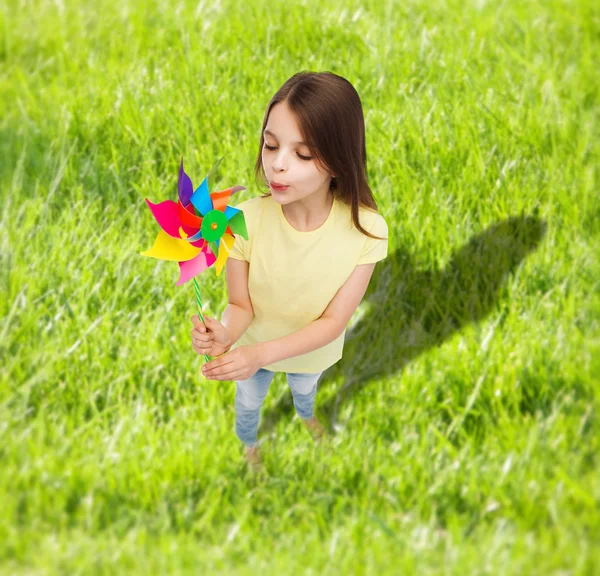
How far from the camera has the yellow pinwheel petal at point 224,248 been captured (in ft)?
6.59

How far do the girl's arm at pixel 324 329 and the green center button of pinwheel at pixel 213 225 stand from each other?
0.31 meters

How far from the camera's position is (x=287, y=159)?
6.38ft

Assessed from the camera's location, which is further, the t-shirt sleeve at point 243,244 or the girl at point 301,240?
the t-shirt sleeve at point 243,244

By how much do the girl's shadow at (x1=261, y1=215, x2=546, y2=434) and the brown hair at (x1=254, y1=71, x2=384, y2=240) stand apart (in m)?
0.86

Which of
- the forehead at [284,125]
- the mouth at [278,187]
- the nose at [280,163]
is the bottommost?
the mouth at [278,187]

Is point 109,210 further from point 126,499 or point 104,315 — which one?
point 126,499

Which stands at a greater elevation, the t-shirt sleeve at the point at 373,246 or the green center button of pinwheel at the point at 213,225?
the green center button of pinwheel at the point at 213,225

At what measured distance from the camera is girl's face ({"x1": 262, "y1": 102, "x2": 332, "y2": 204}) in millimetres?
1936

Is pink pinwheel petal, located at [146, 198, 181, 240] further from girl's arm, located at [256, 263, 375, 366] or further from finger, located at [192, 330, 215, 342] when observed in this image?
girl's arm, located at [256, 263, 375, 366]

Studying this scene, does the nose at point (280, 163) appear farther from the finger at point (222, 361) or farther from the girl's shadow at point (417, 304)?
the girl's shadow at point (417, 304)

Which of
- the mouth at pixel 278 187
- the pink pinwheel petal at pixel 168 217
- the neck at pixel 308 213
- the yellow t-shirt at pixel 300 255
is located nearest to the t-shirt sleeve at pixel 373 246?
the yellow t-shirt at pixel 300 255

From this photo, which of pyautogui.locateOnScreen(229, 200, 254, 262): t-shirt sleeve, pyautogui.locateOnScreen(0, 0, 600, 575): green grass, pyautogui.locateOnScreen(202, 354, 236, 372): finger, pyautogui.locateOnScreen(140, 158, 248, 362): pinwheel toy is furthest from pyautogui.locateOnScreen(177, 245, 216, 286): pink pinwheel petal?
pyautogui.locateOnScreen(0, 0, 600, 575): green grass

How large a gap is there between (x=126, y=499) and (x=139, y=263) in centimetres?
98

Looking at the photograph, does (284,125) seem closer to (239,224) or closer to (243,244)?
(239,224)
